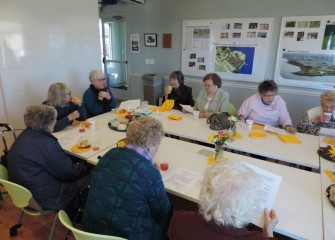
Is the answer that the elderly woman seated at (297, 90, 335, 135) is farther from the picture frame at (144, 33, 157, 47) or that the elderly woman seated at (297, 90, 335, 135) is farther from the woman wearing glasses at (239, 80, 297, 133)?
the picture frame at (144, 33, 157, 47)

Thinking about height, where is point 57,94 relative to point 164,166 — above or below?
above

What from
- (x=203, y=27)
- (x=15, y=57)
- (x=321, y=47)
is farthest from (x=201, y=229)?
(x=203, y=27)

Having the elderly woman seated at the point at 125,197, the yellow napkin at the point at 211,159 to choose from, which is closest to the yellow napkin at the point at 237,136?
the yellow napkin at the point at 211,159

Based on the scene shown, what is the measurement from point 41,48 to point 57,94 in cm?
120

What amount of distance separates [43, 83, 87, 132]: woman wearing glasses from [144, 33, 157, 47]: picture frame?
2.75 metres

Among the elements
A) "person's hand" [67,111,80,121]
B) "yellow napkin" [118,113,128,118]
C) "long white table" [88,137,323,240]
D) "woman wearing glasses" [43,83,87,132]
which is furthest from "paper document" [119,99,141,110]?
"long white table" [88,137,323,240]

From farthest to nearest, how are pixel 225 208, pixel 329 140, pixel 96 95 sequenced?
pixel 96 95
pixel 329 140
pixel 225 208

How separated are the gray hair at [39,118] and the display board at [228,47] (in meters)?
3.36

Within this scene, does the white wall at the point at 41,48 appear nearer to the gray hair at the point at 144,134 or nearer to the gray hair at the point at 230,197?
the gray hair at the point at 144,134

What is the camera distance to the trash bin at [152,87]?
4969 millimetres

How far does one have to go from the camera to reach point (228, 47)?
4.28 meters

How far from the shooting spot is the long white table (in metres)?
1.21

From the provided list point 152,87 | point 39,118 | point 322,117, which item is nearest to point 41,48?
point 39,118

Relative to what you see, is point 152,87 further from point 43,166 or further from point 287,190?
point 287,190
